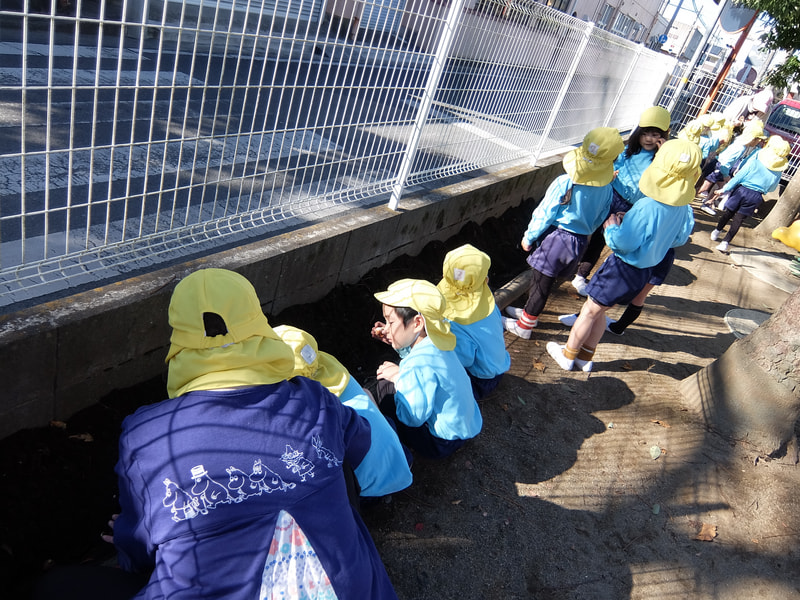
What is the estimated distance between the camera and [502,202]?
6.24m

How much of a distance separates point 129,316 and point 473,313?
1.82m

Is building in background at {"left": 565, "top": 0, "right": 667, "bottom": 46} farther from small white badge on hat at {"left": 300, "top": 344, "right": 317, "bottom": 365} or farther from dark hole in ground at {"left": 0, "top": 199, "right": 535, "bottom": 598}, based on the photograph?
dark hole in ground at {"left": 0, "top": 199, "right": 535, "bottom": 598}

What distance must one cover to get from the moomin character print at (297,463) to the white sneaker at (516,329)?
3.28 m

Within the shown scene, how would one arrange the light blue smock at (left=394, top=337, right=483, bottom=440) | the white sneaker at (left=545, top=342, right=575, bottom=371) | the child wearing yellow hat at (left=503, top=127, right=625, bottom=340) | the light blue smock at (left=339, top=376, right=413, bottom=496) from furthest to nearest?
the white sneaker at (left=545, top=342, right=575, bottom=371) < the child wearing yellow hat at (left=503, top=127, right=625, bottom=340) < the light blue smock at (left=394, top=337, right=483, bottom=440) < the light blue smock at (left=339, top=376, right=413, bottom=496)

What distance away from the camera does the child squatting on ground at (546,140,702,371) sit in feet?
12.7

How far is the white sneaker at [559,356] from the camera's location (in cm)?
459

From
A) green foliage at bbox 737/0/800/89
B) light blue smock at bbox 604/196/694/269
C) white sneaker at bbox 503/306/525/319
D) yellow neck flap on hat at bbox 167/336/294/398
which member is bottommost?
white sneaker at bbox 503/306/525/319

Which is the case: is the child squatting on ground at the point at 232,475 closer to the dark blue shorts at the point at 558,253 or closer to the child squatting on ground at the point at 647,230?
the child squatting on ground at the point at 647,230

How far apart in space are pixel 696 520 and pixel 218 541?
302cm

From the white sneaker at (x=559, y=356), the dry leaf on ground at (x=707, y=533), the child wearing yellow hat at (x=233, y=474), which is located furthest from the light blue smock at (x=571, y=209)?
the child wearing yellow hat at (x=233, y=474)

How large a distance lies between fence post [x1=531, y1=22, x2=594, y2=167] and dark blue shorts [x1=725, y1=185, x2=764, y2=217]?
355 cm

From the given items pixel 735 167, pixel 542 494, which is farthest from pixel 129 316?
pixel 735 167

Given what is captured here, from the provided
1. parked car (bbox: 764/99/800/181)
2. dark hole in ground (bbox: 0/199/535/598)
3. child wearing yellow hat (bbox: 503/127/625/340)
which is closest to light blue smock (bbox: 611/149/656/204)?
child wearing yellow hat (bbox: 503/127/625/340)

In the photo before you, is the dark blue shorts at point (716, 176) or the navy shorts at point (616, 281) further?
the dark blue shorts at point (716, 176)
